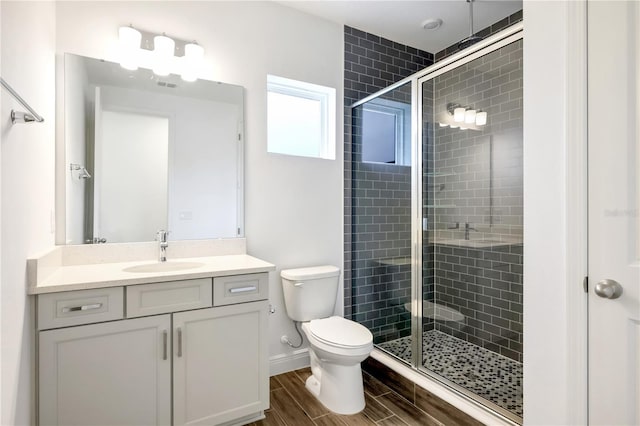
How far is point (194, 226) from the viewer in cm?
216

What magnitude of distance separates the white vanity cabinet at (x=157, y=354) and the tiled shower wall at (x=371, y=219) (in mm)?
1059

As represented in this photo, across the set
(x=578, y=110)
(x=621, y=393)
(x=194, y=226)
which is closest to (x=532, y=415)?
(x=621, y=393)

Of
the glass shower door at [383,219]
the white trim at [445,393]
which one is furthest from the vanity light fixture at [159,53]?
the white trim at [445,393]

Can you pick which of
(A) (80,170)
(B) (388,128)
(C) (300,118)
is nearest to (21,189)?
(A) (80,170)

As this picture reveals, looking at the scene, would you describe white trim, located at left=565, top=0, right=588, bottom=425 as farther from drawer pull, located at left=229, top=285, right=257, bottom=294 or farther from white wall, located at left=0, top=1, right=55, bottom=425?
white wall, located at left=0, top=1, right=55, bottom=425

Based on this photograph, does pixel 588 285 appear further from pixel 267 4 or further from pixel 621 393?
pixel 267 4

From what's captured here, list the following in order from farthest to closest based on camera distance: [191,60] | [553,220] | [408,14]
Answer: [408,14] → [191,60] → [553,220]

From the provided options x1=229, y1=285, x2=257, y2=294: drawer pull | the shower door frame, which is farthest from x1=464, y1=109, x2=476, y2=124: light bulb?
x1=229, y1=285, x2=257, y2=294: drawer pull

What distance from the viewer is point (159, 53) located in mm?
2041

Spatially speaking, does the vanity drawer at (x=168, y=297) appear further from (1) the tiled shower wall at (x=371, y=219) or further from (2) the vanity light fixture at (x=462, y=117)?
(2) the vanity light fixture at (x=462, y=117)

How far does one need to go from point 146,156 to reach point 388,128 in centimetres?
167

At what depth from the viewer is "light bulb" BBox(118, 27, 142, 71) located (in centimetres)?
194

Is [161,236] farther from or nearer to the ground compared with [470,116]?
nearer to the ground

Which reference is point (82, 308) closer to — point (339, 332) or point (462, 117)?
point (339, 332)
